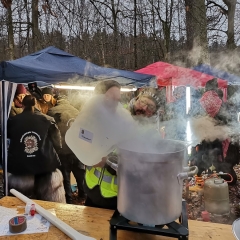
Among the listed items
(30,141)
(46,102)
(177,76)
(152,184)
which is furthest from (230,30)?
(152,184)

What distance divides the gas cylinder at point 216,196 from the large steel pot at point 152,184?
216cm

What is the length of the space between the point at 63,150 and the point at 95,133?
87.5 inches

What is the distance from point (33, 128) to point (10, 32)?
7109 millimetres

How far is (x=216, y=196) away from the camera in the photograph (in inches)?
122

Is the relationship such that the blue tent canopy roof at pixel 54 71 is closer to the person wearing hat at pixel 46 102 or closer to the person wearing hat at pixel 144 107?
the person wearing hat at pixel 46 102

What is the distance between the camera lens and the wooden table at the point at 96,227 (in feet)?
4.21

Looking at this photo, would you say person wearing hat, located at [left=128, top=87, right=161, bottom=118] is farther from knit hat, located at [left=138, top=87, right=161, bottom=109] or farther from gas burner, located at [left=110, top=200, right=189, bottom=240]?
gas burner, located at [left=110, top=200, right=189, bottom=240]

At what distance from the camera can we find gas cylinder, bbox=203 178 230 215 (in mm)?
A: 3082

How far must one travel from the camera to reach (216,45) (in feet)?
31.1

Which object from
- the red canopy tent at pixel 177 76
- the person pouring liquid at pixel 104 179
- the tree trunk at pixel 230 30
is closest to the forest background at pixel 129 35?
the tree trunk at pixel 230 30

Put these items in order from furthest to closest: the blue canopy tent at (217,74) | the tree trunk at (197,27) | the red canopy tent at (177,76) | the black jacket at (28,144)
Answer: the blue canopy tent at (217,74) < the tree trunk at (197,27) < the red canopy tent at (177,76) < the black jacket at (28,144)

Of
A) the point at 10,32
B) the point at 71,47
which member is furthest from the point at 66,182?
the point at 71,47

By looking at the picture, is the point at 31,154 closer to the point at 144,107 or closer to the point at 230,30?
the point at 144,107

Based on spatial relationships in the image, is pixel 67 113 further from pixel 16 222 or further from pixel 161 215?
pixel 161 215
